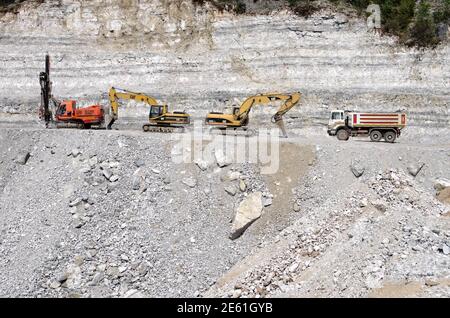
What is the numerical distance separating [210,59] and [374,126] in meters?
11.0

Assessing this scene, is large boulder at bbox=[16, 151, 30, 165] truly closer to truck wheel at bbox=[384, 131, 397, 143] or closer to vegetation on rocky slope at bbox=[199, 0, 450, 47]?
truck wheel at bbox=[384, 131, 397, 143]

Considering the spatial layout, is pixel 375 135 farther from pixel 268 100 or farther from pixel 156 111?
pixel 156 111

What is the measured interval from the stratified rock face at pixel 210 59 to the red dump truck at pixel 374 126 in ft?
A: 12.3

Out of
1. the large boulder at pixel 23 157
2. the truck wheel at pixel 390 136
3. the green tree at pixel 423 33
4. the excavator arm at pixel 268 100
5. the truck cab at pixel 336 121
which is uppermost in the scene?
the green tree at pixel 423 33

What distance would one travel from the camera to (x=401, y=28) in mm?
26375

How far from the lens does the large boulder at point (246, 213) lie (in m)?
13.7

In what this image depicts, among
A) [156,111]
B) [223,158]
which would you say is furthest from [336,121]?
[156,111]

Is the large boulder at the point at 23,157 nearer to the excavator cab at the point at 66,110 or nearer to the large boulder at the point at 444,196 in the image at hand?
the excavator cab at the point at 66,110

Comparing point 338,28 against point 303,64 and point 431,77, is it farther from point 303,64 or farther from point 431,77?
point 431,77

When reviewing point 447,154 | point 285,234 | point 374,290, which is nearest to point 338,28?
point 447,154

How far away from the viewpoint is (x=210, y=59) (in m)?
27.1

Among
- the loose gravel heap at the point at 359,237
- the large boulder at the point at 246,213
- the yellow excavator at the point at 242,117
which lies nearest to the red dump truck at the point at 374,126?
the yellow excavator at the point at 242,117

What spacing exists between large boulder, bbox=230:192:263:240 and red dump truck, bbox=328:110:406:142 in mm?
8146
